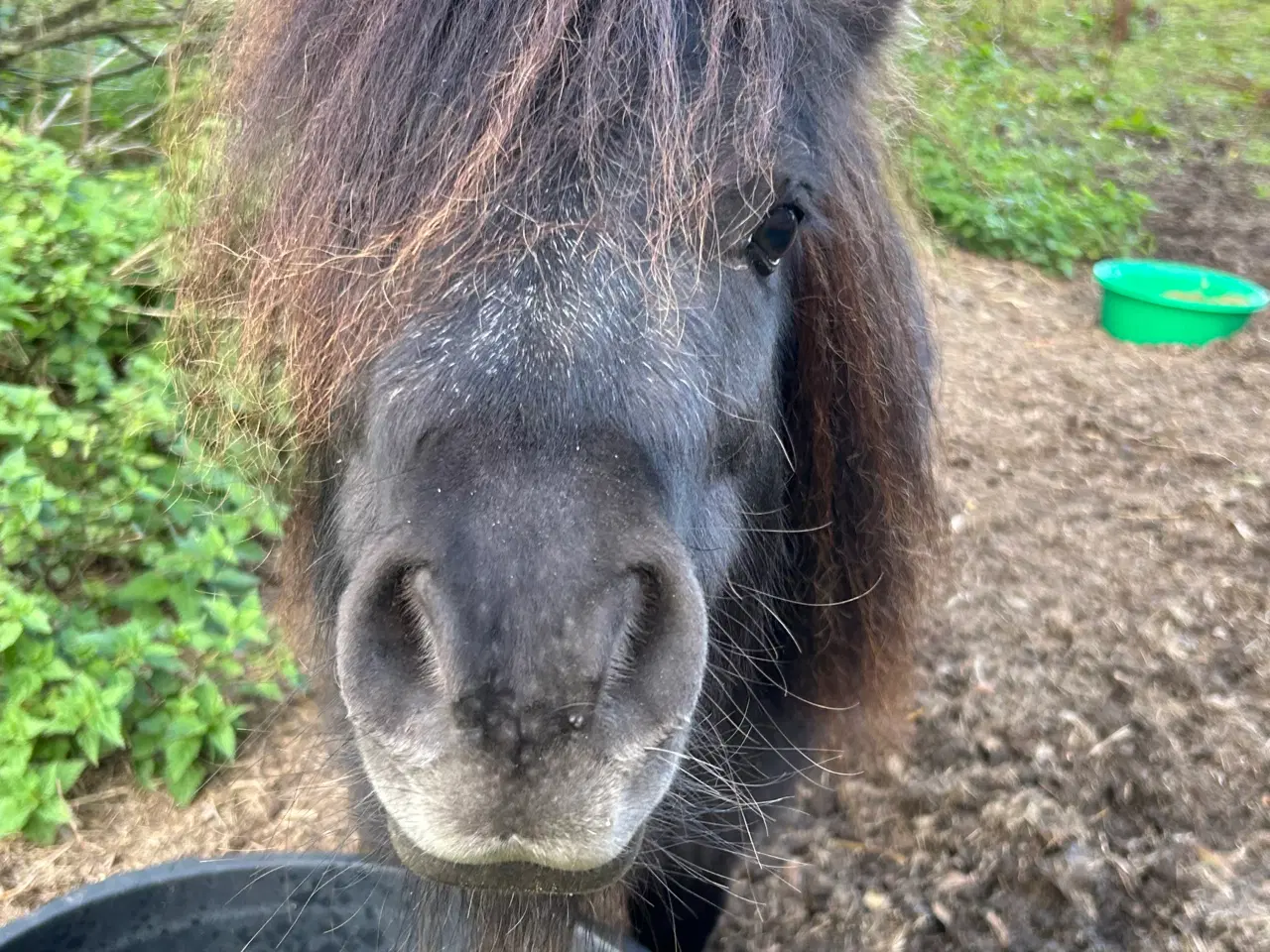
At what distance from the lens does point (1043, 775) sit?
233 cm

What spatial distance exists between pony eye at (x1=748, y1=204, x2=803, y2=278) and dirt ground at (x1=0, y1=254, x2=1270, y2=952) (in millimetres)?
1061

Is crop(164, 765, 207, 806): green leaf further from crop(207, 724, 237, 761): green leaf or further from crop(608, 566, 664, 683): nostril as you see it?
crop(608, 566, 664, 683): nostril

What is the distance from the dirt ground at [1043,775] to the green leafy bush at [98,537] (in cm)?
20

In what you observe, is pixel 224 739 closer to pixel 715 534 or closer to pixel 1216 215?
pixel 715 534

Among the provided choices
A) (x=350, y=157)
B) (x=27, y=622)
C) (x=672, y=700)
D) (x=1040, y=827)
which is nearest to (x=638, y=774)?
(x=672, y=700)

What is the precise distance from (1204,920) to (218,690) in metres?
2.29

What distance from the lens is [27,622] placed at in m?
2.09

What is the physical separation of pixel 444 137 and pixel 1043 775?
6.78 feet

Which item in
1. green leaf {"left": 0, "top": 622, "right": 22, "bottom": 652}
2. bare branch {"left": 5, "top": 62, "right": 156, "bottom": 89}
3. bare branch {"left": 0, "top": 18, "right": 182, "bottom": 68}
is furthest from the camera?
bare branch {"left": 5, "top": 62, "right": 156, "bottom": 89}

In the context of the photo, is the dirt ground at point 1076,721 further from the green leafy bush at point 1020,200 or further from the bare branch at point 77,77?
the bare branch at point 77,77

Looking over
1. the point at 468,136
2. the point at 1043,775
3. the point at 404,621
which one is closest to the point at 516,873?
the point at 404,621

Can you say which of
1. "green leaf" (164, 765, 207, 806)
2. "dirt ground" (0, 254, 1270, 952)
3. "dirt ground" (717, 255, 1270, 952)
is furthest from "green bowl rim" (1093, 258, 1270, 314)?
"green leaf" (164, 765, 207, 806)

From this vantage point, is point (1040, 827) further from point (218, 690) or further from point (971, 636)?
point (218, 690)

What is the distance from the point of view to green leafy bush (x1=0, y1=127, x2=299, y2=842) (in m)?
2.12
